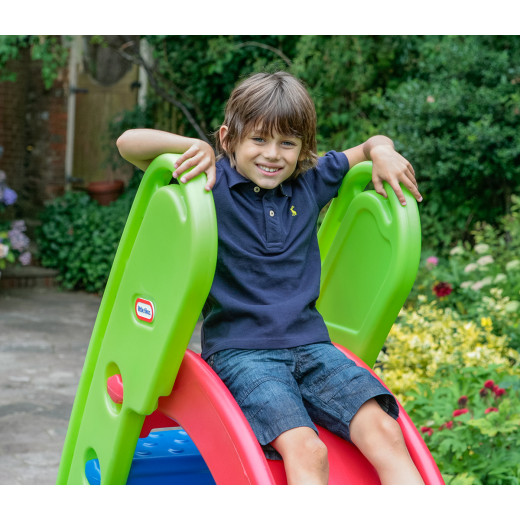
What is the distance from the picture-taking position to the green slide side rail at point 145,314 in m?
1.70

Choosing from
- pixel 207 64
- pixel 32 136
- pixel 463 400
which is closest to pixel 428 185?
pixel 463 400

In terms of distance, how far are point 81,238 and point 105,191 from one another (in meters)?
1.06

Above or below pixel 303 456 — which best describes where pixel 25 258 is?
below

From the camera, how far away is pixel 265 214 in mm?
1943

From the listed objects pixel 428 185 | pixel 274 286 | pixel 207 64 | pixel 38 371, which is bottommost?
pixel 38 371

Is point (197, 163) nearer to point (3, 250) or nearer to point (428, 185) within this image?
point (428, 185)

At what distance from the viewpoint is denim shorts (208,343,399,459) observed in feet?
5.72

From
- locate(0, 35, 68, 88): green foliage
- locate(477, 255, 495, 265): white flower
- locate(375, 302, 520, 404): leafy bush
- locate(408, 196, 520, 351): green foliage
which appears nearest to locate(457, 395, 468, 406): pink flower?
locate(375, 302, 520, 404): leafy bush

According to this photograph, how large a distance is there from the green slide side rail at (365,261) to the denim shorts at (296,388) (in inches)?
7.0

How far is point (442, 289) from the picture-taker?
13.9 feet

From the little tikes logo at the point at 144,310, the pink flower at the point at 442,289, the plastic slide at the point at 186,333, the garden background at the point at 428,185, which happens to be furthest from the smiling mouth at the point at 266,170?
the pink flower at the point at 442,289

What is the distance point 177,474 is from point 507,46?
13.5ft

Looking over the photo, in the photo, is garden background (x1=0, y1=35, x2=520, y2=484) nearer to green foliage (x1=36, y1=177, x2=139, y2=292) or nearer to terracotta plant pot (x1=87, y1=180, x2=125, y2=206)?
green foliage (x1=36, y1=177, x2=139, y2=292)

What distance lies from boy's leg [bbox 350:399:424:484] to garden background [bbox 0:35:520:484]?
0.76 meters
